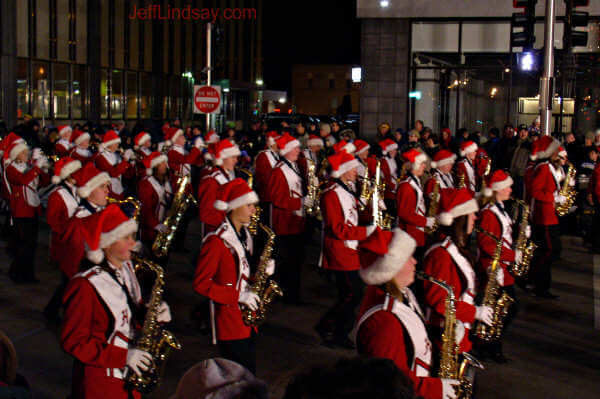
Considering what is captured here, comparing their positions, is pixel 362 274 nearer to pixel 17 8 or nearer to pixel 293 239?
pixel 293 239

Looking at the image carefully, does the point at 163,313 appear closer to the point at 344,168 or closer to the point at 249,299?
the point at 249,299

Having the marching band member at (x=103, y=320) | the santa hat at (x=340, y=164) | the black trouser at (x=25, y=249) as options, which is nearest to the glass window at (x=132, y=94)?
the black trouser at (x=25, y=249)

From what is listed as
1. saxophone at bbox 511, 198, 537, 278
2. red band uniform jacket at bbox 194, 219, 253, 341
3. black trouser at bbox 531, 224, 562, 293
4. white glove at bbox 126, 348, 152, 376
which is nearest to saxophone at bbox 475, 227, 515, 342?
saxophone at bbox 511, 198, 537, 278

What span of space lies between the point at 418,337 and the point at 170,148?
35.1 feet

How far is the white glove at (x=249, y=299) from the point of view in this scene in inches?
197

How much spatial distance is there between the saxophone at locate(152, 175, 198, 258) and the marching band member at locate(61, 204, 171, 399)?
16.9 feet

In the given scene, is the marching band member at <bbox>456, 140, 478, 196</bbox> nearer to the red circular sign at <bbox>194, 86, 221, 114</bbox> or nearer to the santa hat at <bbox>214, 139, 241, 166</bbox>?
the santa hat at <bbox>214, 139, 241, 166</bbox>

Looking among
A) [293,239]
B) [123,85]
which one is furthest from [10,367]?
[123,85]

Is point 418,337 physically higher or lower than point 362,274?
lower

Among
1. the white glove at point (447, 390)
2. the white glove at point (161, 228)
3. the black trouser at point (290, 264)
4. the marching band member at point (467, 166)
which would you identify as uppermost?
the marching band member at point (467, 166)

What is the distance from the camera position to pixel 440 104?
21734 mm

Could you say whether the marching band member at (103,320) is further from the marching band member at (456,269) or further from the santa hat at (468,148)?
the santa hat at (468,148)

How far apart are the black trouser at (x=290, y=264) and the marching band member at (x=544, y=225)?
3115mm

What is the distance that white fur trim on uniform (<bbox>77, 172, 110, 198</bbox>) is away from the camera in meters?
6.49
